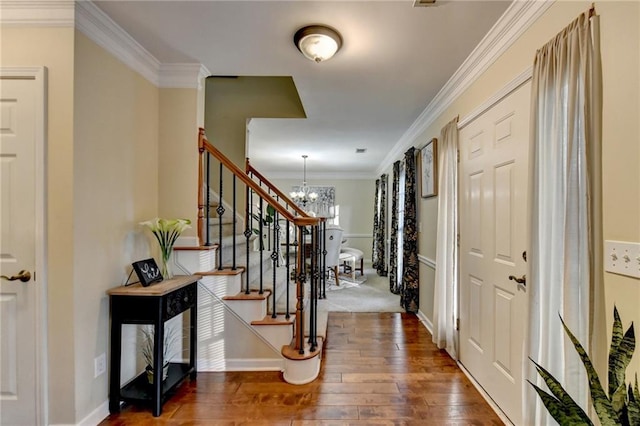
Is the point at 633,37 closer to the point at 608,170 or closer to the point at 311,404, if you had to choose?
the point at 608,170

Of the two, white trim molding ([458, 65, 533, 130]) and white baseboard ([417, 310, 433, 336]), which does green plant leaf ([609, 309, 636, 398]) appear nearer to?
white trim molding ([458, 65, 533, 130])

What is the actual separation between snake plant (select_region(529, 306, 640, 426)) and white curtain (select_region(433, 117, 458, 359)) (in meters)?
1.76

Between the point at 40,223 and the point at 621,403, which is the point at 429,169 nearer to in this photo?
the point at 621,403

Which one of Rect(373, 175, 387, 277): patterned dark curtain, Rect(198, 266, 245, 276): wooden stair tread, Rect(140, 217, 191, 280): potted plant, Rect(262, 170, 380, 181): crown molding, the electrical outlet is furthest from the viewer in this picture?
Rect(262, 170, 380, 181): crown molding

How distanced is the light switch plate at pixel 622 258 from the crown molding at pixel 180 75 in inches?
110

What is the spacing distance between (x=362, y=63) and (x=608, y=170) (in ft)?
5.72

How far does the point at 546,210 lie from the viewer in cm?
146

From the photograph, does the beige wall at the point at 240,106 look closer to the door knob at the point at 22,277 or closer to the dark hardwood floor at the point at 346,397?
the door knob at the point at 22,277

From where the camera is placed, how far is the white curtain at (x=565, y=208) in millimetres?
1222

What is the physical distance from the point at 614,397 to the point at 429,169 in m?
2.77

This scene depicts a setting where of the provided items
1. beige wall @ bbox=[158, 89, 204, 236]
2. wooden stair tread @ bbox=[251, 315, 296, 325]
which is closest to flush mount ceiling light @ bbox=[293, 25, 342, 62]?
beige wall @ bbox=[158, 89, 204, 236]

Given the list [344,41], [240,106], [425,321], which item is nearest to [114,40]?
[344,41]

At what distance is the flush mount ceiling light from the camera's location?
1.94 metres

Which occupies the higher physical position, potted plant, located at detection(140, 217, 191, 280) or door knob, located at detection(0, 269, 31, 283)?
potted plant, located at detection(140, 217, 191, 280)
